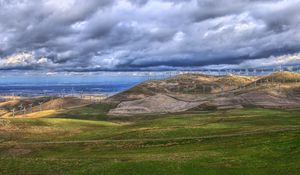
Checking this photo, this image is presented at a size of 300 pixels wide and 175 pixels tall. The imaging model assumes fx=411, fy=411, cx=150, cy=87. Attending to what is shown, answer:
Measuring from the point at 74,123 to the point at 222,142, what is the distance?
7574cm

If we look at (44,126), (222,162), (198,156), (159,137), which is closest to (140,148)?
(159,137)

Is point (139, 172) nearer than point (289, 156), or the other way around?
point (139, 172)

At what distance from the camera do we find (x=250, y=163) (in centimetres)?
5822

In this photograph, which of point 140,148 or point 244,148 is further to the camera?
point 140,148

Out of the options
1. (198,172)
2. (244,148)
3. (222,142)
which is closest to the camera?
(198,172)

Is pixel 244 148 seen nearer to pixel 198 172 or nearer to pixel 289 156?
pixel 289 156

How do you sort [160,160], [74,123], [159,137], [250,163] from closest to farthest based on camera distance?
[250,163] → [160,160] → [159,137] → [74,123]

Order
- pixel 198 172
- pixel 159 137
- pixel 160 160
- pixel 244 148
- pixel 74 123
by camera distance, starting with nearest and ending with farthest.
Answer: pixel 198 172 < pixel 160 160 < pixel 244 148 < pixel 159 137 < pixel 74 123

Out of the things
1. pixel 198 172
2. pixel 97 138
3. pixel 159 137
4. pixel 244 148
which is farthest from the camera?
pixel 97 138

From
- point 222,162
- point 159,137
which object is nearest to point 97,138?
point 159,137

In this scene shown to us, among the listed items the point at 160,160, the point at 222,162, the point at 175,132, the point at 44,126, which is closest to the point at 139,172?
the point at 160,160

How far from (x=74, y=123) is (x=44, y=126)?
42.3 feet

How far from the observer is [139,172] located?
55.5 meters

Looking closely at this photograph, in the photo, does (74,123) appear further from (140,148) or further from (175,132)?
(140,148)
